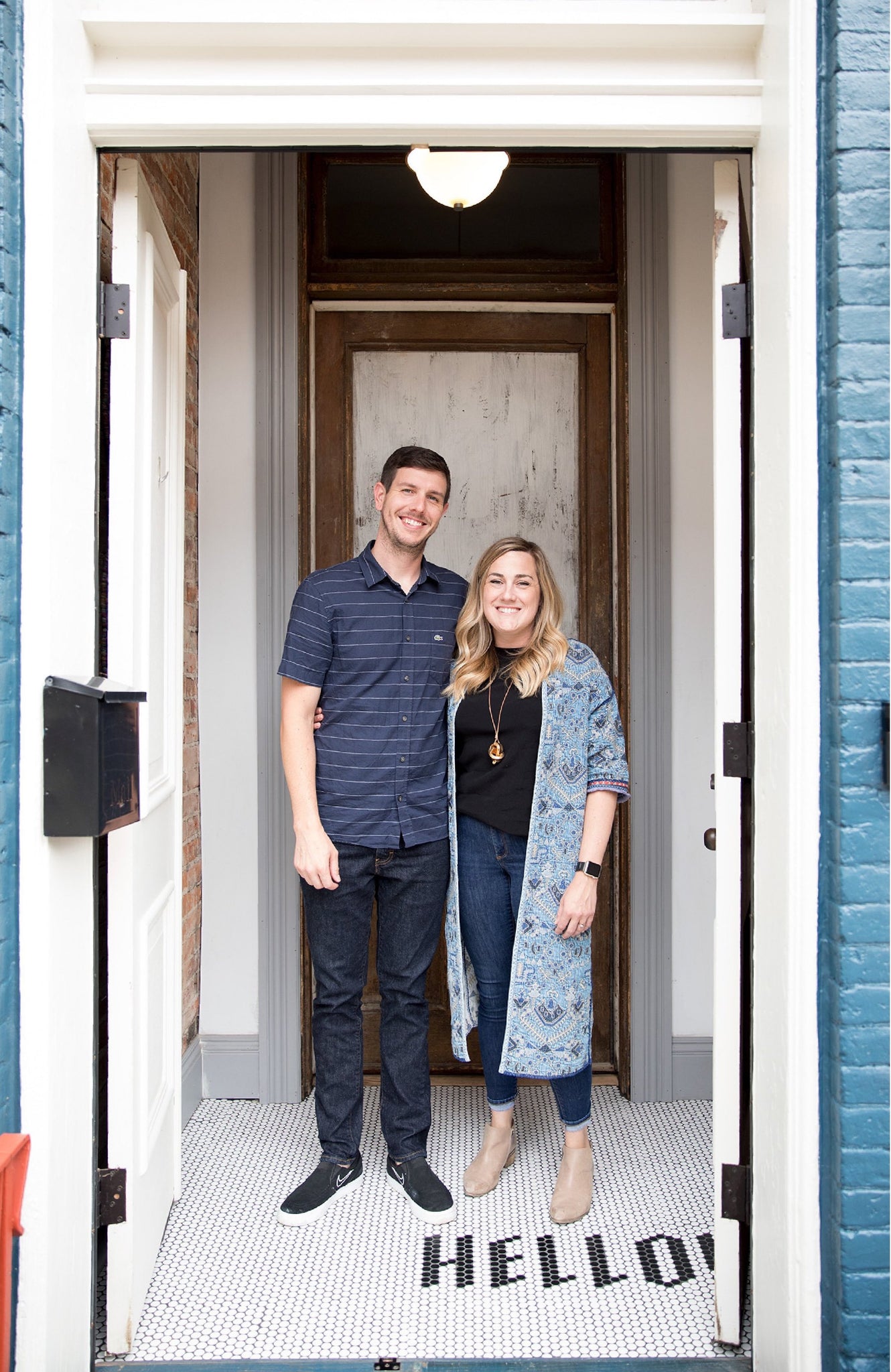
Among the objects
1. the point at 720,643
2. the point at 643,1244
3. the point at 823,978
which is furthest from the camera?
the point at 643,1244

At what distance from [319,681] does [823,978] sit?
1288mm

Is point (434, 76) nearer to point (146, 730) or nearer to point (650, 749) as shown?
point (146, 730)

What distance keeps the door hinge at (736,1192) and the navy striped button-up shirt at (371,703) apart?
956 mm

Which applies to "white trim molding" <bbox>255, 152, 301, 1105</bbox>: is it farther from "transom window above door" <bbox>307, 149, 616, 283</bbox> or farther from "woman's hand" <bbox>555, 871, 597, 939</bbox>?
"woman's hand" <bbox>555, 871, 597, 939</bbox>

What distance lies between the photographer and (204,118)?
1700 millimetres

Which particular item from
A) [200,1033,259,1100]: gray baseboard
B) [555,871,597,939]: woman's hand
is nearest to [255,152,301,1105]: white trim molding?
[200,1033,259,1100]: gray baseboard

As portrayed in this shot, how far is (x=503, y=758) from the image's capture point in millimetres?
2350

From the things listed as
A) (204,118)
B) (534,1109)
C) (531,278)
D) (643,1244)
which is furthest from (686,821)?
(204,118)

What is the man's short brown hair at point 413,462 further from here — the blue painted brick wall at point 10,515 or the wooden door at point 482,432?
the blue painted brick wall at point 10,515

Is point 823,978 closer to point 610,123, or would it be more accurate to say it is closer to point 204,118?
point 610,123

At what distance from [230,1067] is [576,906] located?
1356mm

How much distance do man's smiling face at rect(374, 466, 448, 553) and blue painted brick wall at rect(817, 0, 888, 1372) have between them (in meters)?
1.04

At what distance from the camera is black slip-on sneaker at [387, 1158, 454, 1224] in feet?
7.56

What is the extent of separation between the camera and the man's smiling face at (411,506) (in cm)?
235
